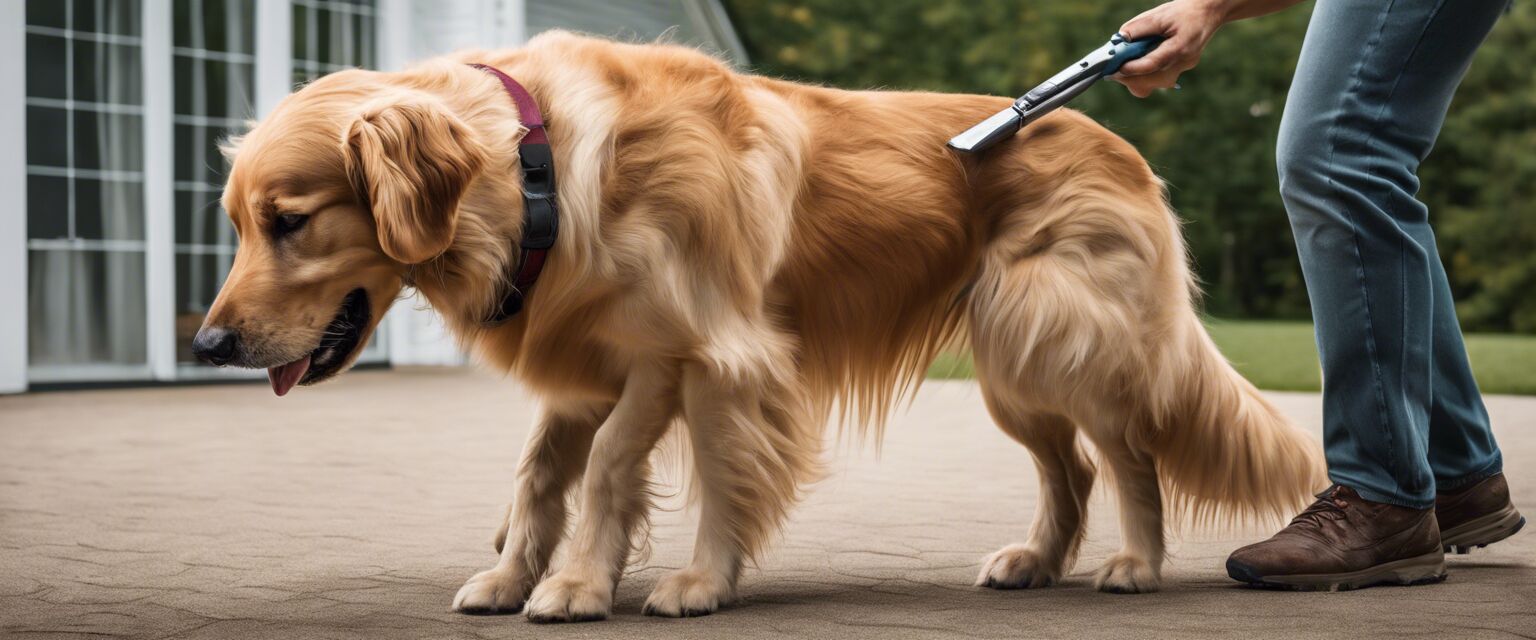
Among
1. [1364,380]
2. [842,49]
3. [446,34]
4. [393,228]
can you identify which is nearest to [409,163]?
[393,228]

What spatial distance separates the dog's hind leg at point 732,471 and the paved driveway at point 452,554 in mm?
92

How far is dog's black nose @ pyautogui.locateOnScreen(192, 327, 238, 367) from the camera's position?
2.76m

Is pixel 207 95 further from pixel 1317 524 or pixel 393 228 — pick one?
pixel 1317 524

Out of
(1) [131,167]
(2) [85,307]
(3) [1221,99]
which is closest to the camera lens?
(2) [85,307]

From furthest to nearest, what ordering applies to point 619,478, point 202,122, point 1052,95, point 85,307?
point 202,122 → point 85,307 → point 1052,95 → point 619,478

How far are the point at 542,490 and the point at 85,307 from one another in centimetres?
733

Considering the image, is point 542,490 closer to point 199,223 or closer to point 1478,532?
point 1478,532

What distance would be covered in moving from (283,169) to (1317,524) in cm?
223

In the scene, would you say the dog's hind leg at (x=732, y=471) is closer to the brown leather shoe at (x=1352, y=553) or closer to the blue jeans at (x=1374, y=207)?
the brown leather shoe at (x=1352, y=553)

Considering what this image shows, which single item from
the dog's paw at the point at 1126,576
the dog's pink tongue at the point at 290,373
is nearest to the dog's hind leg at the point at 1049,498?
the dog's paw at the point at 1126,576

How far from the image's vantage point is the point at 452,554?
378 centimetres

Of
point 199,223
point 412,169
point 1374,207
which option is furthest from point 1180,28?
point 199,223

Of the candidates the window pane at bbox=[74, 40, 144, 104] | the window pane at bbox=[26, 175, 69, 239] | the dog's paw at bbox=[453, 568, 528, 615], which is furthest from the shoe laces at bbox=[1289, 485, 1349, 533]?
the window pane at bbox=[74, 40, 144, 104]

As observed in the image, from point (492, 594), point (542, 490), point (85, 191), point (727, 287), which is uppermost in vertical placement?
point (727, 287)
